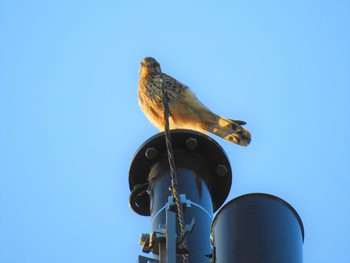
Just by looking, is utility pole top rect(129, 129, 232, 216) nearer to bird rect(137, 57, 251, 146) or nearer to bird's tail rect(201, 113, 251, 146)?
bird rect(137, 57, 251, 146)

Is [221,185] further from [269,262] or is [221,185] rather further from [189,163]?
[269,262]

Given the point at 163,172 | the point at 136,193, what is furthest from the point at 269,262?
the point at 136,193

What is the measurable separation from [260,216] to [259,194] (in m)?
0.09

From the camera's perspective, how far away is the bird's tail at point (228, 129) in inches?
277

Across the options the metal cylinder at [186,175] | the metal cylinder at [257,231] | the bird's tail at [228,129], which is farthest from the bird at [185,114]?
the metal cylinder at [257,231]

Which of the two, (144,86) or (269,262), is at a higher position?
(144,86)

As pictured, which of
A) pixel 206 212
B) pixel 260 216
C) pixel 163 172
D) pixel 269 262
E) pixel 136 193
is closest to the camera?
pixel 269 262

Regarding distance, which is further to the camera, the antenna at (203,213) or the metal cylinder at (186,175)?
the metal cylinder at (186,175)

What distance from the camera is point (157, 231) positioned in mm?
2549

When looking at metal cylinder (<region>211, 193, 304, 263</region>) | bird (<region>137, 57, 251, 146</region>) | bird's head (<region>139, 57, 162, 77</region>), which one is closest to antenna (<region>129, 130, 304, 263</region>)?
metal cylinder (<region>211, 193, 304, 263</region>)

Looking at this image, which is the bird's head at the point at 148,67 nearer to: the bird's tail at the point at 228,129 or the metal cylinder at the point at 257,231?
the bird's tail at the point at 228,129

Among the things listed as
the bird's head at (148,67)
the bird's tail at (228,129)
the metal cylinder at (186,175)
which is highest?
the bird's head at (148,67)

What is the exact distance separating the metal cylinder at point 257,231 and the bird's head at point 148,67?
17.3 ft

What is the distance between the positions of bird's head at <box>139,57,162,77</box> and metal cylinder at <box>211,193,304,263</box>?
5.26m
